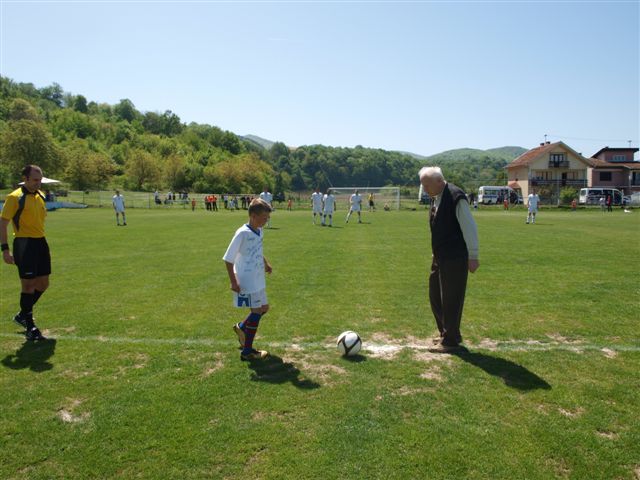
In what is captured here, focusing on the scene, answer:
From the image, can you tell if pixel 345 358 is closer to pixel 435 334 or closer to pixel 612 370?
pixel 435 334

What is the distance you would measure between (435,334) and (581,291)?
163 inches

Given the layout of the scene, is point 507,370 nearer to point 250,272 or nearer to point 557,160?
point 250,272

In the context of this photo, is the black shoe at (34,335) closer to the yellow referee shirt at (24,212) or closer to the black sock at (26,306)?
the black sock at (26,306)

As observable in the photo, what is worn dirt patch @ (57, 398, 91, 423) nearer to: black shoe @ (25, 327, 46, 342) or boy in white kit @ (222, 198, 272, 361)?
boy in white kit @ (222, 198, 272, 361)

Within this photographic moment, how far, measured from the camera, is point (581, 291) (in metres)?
8.33

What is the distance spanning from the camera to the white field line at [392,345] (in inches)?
212

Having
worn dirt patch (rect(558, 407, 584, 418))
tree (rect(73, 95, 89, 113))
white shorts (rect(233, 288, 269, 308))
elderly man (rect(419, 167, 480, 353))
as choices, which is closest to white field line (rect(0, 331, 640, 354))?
elderly man (rect(419, 167, 480, 353))

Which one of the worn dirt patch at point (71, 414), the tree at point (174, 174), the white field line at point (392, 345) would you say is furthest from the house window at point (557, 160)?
the worn dirt patch at point (71, 414)

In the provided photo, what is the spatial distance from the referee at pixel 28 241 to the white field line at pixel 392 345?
1.87 feet

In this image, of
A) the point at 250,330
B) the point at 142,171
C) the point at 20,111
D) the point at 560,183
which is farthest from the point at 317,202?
the point at 20,111

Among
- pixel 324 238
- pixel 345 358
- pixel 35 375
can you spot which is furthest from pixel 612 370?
pixel 324 238

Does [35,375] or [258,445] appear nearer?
[258,445]

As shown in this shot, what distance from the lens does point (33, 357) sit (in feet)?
17.0

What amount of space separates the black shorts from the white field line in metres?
0.95
